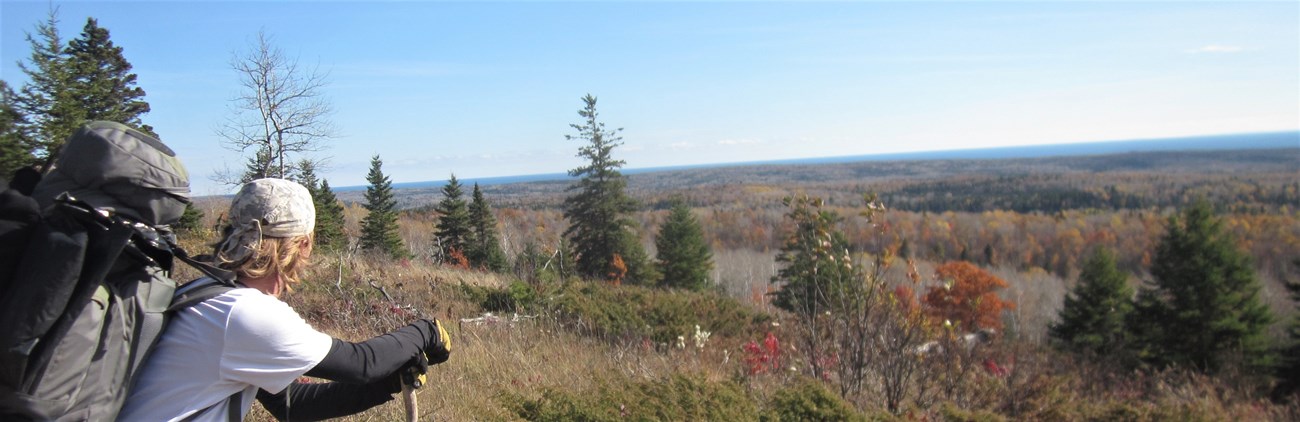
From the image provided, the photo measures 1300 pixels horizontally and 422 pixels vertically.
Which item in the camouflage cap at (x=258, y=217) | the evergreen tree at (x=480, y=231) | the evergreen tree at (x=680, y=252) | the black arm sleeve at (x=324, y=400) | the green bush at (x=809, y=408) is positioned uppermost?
the camouflage cap at (x=258, y=217)

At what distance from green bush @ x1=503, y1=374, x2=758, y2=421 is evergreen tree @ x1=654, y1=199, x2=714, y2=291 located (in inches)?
1196

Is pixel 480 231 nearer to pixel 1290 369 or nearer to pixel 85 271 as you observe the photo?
pixel 1290 369

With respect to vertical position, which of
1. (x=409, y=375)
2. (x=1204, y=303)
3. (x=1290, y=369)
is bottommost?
(x=1290, y=369)

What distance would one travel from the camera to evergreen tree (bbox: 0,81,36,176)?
7680 millimetres

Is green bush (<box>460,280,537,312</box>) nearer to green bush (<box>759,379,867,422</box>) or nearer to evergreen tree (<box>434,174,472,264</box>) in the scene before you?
green bush (<box>759,379,867,422</box>)

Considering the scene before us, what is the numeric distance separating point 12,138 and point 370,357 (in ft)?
30.6

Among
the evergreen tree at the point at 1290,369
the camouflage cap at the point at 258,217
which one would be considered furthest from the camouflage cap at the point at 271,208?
the evergreen tree at the point at 1290,369

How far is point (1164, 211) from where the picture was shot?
352 ft

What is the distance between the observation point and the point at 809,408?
13.3ft

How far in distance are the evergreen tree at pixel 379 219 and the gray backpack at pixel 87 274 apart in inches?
641

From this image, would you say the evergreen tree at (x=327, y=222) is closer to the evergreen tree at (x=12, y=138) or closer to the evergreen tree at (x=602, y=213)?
the evergreen tree at (x=12, y=138)

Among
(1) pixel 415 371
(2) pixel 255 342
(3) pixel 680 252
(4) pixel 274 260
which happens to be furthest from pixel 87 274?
(3) pixel 680 252

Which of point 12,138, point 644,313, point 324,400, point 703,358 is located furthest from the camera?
point 644,313

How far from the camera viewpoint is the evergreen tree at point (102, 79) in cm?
1034
